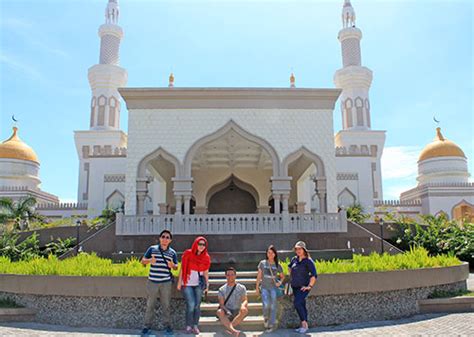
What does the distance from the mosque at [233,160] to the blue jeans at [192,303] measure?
5.76m

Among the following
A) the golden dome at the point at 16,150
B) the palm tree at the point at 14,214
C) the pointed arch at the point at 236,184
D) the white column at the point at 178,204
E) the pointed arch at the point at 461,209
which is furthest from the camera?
the golden dome at the point at 16,150

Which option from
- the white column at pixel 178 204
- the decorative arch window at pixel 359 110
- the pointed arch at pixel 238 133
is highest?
the decorative arch window at pixel 359 110

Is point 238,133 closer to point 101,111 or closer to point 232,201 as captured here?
point 232,201

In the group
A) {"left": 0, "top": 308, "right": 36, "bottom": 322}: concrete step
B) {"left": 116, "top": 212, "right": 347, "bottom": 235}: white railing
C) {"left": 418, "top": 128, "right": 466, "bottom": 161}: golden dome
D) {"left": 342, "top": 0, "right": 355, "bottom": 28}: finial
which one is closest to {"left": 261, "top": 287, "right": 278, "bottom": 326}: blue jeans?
{"left": 0, "top": 308, "right": 36, "bottom": 322}: concrete step

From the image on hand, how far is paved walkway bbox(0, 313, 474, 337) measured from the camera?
217 inches

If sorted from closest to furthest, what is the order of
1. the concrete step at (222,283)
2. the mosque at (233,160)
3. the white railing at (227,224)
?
the concrete step at (222,283), the white railing at (227,224), the mosque at (233,160)

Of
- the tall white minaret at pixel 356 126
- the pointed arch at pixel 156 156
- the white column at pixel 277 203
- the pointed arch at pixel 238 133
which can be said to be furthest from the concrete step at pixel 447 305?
the tall white minaret at pixel 356 126

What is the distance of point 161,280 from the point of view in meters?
5.44

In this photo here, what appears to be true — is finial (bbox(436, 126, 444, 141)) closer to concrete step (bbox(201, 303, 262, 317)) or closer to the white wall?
the white wall

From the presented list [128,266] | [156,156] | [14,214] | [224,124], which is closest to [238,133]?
[224,124]

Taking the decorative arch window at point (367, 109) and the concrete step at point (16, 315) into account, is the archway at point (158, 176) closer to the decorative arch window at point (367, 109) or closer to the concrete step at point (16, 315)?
the concrete step at point (16, 315)

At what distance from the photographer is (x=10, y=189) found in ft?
82.5

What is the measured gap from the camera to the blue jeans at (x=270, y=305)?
5.61 meters

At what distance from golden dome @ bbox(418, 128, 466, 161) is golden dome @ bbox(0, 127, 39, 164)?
98.7 ft
